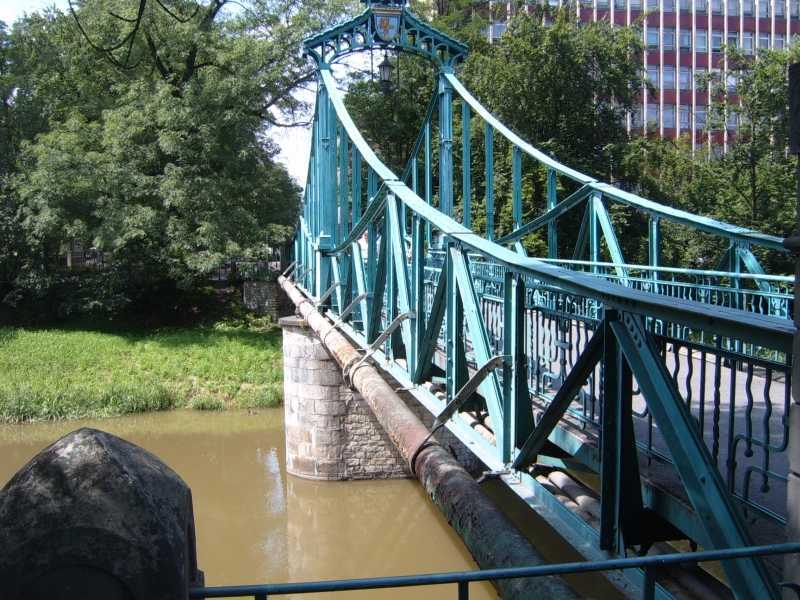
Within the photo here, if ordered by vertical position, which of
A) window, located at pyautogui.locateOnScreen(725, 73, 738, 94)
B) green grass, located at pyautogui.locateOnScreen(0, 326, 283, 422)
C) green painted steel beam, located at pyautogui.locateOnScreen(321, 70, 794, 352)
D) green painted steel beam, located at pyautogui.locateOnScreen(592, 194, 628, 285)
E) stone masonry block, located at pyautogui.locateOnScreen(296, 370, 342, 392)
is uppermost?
window, located at pyautogui.locateOnScreen(725, 73, 738, 94)

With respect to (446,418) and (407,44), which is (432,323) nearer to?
(446,418)

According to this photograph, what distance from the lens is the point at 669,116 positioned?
39.7 m

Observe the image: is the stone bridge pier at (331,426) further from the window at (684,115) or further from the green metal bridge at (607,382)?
the window at (684,115)

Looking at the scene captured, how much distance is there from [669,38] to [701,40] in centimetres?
180

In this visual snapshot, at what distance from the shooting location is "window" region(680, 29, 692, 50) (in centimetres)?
3988

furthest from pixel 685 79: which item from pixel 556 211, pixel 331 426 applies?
pixel 556 211

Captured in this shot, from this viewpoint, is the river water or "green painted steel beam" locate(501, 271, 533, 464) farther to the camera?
the river water

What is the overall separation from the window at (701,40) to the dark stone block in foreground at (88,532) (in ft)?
143

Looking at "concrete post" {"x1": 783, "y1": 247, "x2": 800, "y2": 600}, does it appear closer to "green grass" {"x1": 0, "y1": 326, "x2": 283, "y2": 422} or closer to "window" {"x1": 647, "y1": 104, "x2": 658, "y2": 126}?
"green grass" {"x1": 0, "y1": 326, "x2": 283, "y2": 422}

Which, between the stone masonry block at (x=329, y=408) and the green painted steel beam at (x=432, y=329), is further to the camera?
the stone masonry block at (x=329, y=408)

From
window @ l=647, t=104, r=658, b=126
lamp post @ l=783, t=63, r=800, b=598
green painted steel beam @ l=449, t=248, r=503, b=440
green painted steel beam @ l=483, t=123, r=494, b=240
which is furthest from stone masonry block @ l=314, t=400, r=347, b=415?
window @ l=647, t=104, r=658, b=126

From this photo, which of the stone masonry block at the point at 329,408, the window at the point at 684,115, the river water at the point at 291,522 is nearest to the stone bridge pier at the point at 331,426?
the stone masonry block at the point at 329,408

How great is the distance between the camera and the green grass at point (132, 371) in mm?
16875

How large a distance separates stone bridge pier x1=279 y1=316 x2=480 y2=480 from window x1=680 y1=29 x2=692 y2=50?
3471 centimetres
